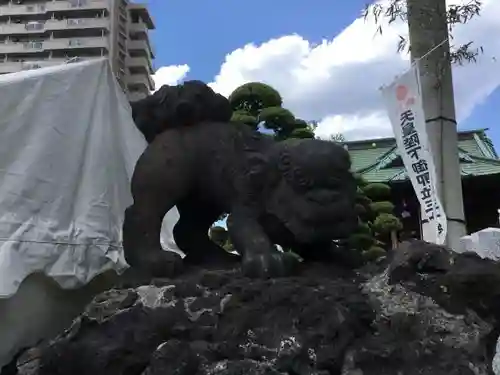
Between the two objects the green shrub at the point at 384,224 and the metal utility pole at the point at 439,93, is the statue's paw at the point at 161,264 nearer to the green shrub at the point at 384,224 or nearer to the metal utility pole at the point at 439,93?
the metal utility pole at the point at 439,93

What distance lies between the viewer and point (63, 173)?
299cm

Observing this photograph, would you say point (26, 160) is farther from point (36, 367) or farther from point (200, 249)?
point (36, 367)

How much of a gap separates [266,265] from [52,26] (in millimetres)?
35733

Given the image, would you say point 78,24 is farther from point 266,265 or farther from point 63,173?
point 266,265

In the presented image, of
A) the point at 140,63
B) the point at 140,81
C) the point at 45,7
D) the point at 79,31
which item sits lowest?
the point at 140,81

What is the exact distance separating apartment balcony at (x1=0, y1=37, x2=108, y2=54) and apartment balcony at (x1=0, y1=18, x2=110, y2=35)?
2.24ft

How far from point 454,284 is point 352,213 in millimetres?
485

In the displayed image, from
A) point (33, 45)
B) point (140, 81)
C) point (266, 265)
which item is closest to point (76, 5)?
point (33, 45)

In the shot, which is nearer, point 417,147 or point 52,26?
point 417,147

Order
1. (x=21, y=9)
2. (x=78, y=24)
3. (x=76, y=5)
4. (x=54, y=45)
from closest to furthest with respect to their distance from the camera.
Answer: (x=78, y=24) → (x=54, y=45) → (x=76, y=5) → (x=21, y=9)

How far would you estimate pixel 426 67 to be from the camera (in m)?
4.41

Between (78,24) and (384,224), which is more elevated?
(78,24)

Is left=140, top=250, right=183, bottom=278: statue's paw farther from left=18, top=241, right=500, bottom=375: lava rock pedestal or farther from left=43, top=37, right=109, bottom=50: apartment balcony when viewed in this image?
left=43, top=37, right=109, bottom=50: apartment balcony

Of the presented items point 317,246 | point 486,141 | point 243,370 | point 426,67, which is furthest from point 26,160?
point 486,141
